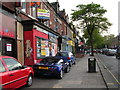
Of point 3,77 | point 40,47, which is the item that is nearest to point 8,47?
point 40,47

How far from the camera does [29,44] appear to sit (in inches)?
474

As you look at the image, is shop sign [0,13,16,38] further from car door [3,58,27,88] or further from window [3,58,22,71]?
car door [3,58,27,88]

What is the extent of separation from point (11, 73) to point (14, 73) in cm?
21

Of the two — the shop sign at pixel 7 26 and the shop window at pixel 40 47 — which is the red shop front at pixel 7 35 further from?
the shop window at pixel 40 47

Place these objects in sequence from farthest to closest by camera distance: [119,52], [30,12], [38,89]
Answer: [119,52] < [30,12] < [38,89]

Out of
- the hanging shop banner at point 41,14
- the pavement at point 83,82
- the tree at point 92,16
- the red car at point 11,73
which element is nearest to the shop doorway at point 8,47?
the red car at point 11,73

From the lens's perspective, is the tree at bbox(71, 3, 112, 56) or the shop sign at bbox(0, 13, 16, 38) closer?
the shop sign at bbox(0, 13, 16, 38)

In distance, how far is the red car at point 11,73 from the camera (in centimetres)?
442

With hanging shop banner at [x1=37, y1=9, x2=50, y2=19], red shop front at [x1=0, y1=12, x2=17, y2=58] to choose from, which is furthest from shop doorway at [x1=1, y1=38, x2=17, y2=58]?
hanging shop banner at [x1=37, y1=9, x2=50, y2=19]

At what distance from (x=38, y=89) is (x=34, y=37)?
7.09m

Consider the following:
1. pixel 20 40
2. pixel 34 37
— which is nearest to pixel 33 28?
pixel 34 37

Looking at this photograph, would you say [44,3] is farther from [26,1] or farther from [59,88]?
[59,88]

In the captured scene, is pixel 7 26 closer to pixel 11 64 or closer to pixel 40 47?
pixel 40 47

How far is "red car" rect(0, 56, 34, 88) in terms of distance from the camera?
442 centimetres
